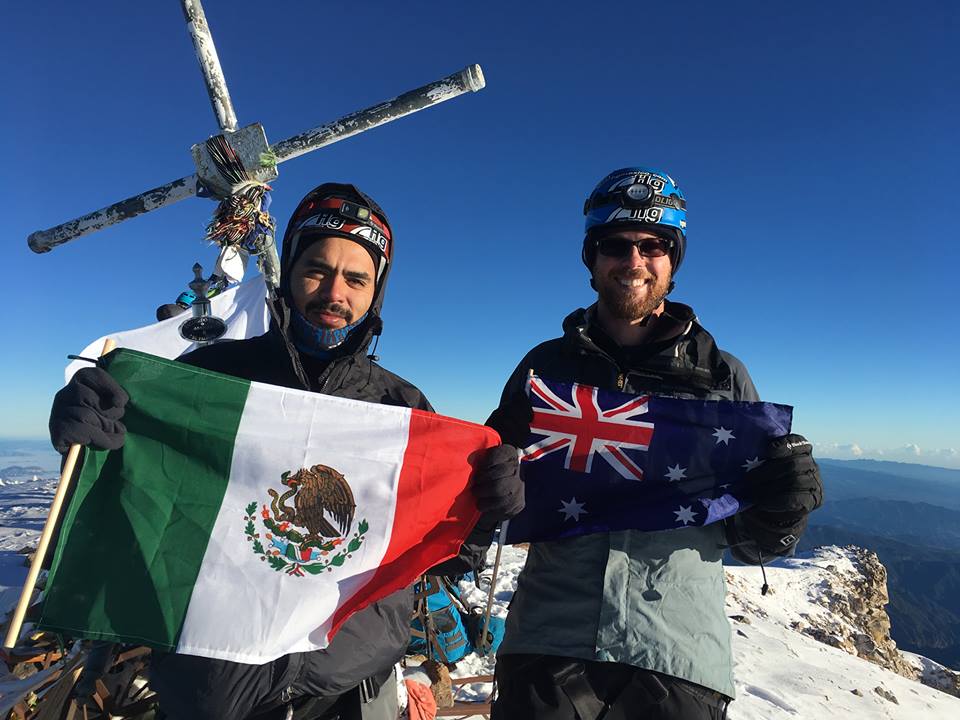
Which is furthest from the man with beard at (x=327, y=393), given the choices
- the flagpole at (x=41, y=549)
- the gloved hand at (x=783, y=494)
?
the gloved hand at (x=783, y=494)

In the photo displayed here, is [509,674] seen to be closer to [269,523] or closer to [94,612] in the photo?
[269,523]

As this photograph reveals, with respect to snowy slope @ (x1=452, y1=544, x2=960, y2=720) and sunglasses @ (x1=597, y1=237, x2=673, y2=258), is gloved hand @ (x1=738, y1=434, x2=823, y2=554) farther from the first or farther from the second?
snowy slope @ (x1=452, y1=544, x2=960, y2=720)

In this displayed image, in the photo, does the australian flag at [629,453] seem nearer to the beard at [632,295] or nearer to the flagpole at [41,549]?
the beard at [632,295]

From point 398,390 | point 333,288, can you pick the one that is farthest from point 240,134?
point 398,390

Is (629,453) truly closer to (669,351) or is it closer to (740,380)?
(669,351)

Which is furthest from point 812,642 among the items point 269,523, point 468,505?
point 269,523
